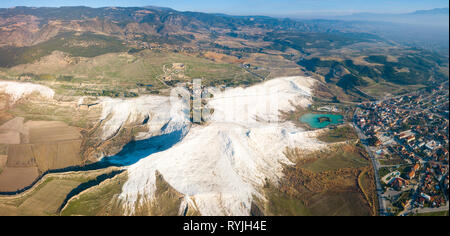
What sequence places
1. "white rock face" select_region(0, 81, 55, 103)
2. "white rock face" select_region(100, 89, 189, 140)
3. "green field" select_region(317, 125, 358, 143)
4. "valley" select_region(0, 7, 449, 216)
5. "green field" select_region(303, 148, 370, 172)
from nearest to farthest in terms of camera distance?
"valley" select_region(0, 7, 449, 216)
"green field" select_region(303, 148, 370, 172)
"green field" select_region(317, 125, 358, 143)
"white rock face" select_region(100, 89, 189, 140)
"white rock face" select_region(0, 81, 55, 103)

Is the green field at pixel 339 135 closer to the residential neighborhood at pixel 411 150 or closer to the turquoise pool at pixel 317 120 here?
the residential neighborhood at pixel 411 150

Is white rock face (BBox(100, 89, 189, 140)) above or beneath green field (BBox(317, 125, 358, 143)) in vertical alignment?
above

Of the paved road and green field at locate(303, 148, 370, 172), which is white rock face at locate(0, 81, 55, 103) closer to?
green field at locate(303, 148, 370, 172)

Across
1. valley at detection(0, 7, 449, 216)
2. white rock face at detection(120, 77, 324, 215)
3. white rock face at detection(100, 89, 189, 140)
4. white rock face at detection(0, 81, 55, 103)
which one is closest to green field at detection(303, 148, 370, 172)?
valley at detection(0, 7, 449, 216)

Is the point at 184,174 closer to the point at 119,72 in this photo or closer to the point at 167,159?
the point at 167,159

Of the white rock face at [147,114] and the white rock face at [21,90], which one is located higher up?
the white rock face at [21,90]

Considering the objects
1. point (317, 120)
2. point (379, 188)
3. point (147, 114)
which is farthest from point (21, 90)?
point (379, 188)

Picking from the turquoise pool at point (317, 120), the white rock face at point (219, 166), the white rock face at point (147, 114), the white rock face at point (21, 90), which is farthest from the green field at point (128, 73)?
the white rock face at point (219, 166)
